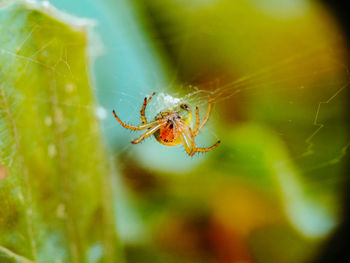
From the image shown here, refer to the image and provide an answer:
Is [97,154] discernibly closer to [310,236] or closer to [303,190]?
[303,190]

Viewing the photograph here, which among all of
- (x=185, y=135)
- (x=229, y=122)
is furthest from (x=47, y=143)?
(x=185, y=135)

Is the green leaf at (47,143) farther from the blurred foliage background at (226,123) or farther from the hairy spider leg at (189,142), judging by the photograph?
the hairy spider leg at (189,142)

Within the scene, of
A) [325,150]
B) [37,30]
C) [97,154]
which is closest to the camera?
[37,30]

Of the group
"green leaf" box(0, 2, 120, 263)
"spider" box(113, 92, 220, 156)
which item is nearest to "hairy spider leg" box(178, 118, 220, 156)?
"spider" box(113, 92, 220, 156)

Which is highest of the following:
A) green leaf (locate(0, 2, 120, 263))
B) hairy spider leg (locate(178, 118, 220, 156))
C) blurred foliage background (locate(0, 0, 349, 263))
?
hairy spider leg (locate(178, 118, 220, 156))

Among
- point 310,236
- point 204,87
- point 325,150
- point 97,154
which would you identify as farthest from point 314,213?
point 97,154

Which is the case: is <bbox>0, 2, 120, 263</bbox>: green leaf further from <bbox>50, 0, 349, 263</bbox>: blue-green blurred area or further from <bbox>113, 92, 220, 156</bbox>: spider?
<bbox>113, 92, 220, 156</bbox>: spider
